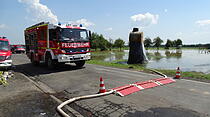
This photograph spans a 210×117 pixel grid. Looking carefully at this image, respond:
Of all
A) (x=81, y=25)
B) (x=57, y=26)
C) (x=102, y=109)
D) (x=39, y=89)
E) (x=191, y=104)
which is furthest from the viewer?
(x=81, y=25)

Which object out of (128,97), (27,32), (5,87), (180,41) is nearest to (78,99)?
(128,97)

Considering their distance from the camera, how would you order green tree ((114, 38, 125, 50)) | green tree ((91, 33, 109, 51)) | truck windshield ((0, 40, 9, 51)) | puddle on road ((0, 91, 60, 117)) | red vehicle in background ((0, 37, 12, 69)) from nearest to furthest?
1. puddle on road ((0, 91, 60, 117))
2. red vehicle in background ((0, 37, 12, 69))
3. truck windshield ((0, 40, 9, 51))
4. green tree ((91, 33, 109, 51))
5. green tree ((114, 38, 125, 50))

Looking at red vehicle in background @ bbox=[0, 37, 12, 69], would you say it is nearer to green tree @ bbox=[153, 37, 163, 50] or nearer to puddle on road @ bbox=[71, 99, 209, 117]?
puddle on road @ bbox=[71, 99, 209, 117]

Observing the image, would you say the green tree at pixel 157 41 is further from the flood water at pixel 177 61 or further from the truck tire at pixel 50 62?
the truck tire at pixel 50 62

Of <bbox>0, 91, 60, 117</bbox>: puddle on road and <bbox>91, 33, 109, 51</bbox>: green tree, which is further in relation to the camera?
<bbox>91, 33, 109, 51</bbox>: green tree

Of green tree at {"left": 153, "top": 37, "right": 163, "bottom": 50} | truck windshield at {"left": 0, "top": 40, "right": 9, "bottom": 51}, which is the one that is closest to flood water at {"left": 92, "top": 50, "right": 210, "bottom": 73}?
truck windshield at {"left": 0, "top": 40, "right": 9, "bottom": 51}

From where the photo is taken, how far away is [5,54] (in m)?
10.7

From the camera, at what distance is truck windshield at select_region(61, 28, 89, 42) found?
32.3 ft

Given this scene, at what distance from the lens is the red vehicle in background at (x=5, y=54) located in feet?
34.4

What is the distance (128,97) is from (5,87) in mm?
5638

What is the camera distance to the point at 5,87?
21.7 ft

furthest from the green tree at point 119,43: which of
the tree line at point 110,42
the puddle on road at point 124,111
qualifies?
the puddle on road at point 124,111

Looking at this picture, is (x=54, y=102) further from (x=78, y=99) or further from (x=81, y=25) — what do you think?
(x=81, y=25)

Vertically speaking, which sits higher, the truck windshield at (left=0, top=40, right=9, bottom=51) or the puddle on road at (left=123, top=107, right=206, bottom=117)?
the truck windshield at (left=0, top=40, right=9, bottom=51)
